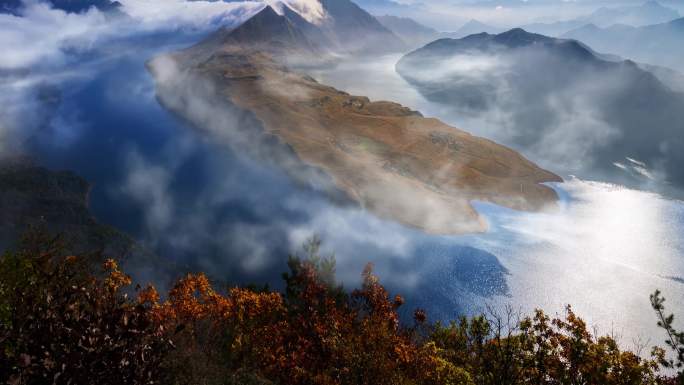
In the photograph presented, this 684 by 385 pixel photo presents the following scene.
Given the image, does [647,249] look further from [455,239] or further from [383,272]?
[383,272]

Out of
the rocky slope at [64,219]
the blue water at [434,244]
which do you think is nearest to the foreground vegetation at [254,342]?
the rocky slope at [64,219]

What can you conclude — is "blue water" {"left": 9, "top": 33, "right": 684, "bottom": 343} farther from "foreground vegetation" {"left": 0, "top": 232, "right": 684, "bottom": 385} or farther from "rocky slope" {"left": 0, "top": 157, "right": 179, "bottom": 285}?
"foreground vegetation" {"left": 0, "top": 232, "right": 684, "bottom": 385}

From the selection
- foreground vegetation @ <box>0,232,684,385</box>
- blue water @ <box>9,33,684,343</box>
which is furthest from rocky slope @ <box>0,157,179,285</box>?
foreground vegetation @ <box>0,232,684,385</box>

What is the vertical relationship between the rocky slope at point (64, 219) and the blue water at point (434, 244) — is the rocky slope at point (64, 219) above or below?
below

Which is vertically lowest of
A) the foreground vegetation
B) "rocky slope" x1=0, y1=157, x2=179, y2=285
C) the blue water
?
"rocky slope" x1=0, y1=157, x2=179, y2=285

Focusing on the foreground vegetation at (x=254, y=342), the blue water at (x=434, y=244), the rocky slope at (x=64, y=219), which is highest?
the foreground vegetation at (x=254, y=342)

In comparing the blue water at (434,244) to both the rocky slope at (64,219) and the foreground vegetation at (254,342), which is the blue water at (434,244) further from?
the foreground vegetation at (254,342)

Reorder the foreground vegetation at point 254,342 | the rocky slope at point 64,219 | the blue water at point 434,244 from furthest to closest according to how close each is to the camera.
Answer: the blue water at point 434,244 < the rocky slope at point 64,219 < the foreground vegetation at point 254,342

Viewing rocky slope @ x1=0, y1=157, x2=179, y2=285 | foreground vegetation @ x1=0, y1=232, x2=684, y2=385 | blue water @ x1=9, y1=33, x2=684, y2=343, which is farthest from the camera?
blue water @ x1=9, y1=33, x2=684, y2=343
